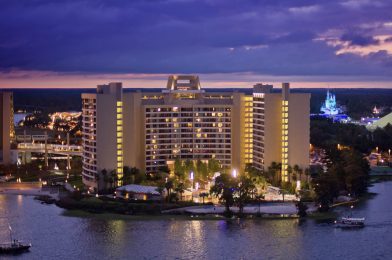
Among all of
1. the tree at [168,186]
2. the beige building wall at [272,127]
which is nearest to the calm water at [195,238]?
the tree at [168,186]

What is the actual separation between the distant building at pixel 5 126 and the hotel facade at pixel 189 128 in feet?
28.0

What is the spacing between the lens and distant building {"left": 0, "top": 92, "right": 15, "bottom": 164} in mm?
39406

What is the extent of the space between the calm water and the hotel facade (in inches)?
212

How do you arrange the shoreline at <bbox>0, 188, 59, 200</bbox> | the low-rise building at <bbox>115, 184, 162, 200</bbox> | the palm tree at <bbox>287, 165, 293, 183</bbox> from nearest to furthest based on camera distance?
1. the low-rise building at <bbox>115, 184, 162, 200</bbox>
2. the shoreline at <bbox>0, 188, 59, 200</bbox>
3. the palm tree at <bbox>287, 165, 293, 183</bbox>

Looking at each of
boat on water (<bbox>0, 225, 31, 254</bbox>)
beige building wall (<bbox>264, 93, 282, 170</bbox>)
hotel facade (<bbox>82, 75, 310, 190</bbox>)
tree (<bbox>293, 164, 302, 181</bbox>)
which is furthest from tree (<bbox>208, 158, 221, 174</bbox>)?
boat on water (<bbox>0, 225, 31, 254</bbox>)

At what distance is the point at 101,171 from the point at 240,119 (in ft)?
23.6

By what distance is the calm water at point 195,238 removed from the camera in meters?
20.6

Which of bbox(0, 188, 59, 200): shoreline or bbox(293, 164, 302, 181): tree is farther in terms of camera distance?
bbox(293, 164, 302, 181): tree

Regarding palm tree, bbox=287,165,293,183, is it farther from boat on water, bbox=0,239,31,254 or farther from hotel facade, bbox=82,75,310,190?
boat on water, bbox=0,239,31,254

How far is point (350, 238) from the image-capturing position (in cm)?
2244

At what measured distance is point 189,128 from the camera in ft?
112

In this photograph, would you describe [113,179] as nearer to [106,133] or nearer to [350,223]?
[106,133]

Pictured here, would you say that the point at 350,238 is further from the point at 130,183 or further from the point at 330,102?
the point at 330,102

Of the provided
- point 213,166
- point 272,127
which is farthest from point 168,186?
point 272,127
